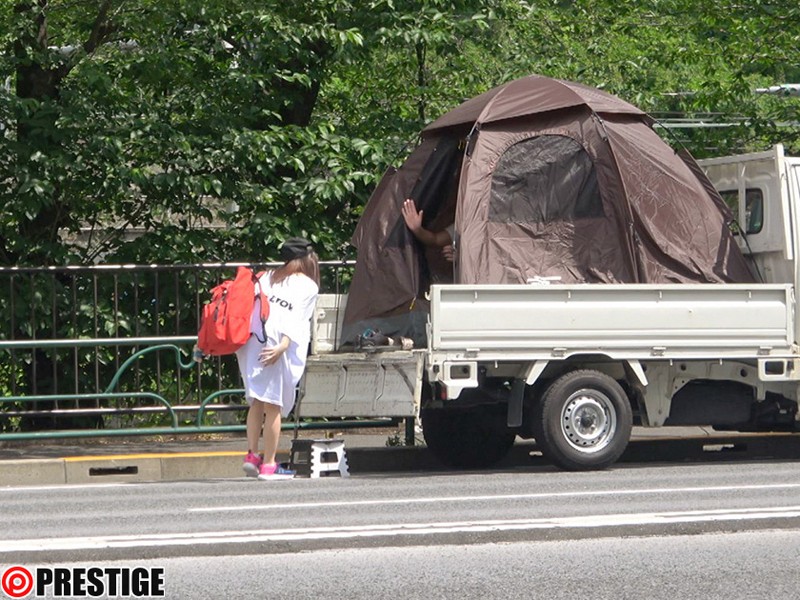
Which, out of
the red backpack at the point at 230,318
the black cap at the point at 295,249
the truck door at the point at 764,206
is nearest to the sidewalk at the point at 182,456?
the red backpack at the point at 230,318

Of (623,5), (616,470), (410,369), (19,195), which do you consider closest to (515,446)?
(616,470)

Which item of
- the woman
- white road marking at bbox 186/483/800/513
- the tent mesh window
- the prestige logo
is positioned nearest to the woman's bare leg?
the woman

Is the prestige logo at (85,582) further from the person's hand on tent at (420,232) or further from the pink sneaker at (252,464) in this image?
the person's hand on tent at (420,232)

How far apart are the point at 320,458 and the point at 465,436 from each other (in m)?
1.33

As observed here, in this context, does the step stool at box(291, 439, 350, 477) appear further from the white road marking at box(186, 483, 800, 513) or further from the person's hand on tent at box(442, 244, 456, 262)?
the person's hand on tent at box(442, 244, 456, 262)

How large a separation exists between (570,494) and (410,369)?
167 cm

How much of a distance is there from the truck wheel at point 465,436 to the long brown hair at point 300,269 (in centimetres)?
161

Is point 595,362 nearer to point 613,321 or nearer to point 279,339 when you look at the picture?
point 613,321

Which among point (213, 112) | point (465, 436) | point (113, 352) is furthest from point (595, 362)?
point (213, 112)

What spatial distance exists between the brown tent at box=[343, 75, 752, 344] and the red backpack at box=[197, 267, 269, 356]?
1480mm

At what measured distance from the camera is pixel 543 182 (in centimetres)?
1185

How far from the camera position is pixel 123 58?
13.7m

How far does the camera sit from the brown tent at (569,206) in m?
11.6

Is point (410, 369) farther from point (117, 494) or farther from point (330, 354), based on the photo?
point (117, 494)
